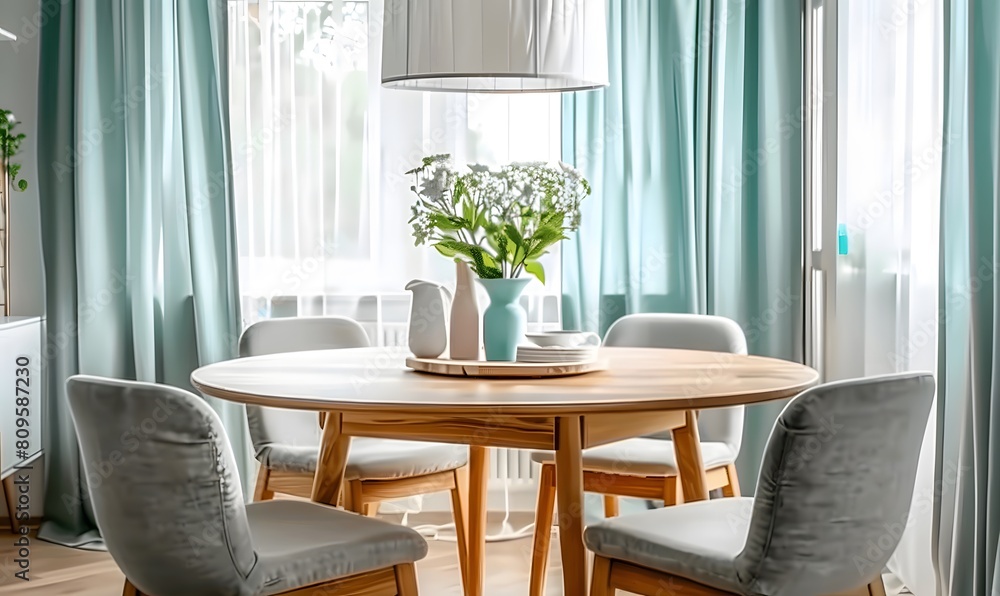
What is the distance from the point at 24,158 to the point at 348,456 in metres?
2.03

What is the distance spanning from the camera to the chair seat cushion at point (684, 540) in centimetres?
183

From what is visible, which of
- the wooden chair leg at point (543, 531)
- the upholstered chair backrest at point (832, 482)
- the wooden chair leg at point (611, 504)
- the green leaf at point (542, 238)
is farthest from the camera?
the wooden chair leg at point (611, 504)

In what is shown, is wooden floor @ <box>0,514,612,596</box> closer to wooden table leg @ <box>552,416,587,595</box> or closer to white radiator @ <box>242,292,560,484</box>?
white radiator @ <box>242,292,560,484</box>

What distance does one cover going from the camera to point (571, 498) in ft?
6.80

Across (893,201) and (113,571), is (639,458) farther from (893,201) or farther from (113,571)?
(113,571)

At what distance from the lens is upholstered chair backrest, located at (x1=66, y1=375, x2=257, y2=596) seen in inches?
Answer: 67.8

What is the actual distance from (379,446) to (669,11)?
1.84 m

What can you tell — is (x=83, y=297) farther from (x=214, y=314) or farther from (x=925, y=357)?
(x=925, y=357)

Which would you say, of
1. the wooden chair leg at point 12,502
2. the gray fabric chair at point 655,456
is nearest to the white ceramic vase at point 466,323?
the gray fabric chair at point 655,456

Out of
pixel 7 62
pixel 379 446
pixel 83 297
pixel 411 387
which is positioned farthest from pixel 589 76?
pixel 7 62

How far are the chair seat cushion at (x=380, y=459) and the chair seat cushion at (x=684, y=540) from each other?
83 cm

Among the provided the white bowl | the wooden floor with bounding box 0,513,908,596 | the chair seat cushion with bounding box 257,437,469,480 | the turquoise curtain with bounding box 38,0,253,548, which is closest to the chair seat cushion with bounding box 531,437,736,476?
the chair seat cushion with bounding box 257,437,469,480

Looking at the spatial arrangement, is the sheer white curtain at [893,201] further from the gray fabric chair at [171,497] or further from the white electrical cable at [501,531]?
the gray fabric chair at [171,497]

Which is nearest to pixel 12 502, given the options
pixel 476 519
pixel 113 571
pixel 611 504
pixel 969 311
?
pixel 113 571
